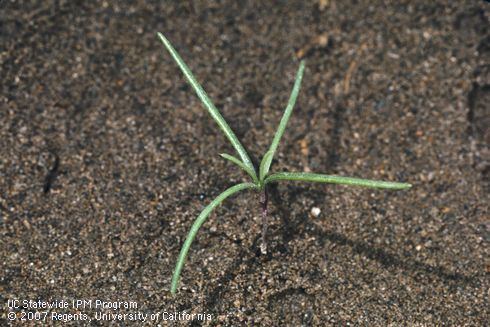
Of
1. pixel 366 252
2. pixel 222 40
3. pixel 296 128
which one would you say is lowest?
pixel 366 252

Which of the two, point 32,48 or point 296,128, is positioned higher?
point 32,48

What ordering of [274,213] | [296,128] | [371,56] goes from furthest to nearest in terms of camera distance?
1. [371,56]
2. [296,128]
3. [274,213]

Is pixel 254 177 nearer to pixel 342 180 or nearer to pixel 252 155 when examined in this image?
pixel 342 180

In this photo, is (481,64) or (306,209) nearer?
(306,209)

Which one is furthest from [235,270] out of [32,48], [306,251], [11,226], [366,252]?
[32,48]

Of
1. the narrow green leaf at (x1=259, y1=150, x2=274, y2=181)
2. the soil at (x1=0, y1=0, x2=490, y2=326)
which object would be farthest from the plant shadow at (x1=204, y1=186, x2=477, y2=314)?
the narrow green leaf at (x1=259, y1=150, x2=274, y2=181)

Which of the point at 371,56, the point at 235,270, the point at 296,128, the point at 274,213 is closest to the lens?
the point at 235,270

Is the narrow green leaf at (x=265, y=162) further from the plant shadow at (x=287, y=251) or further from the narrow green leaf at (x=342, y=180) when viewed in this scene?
the plant shadow at (x=287, y=251)

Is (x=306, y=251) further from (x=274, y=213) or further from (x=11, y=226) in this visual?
(x=11, y=226)

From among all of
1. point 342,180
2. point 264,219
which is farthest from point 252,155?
point 342,180
